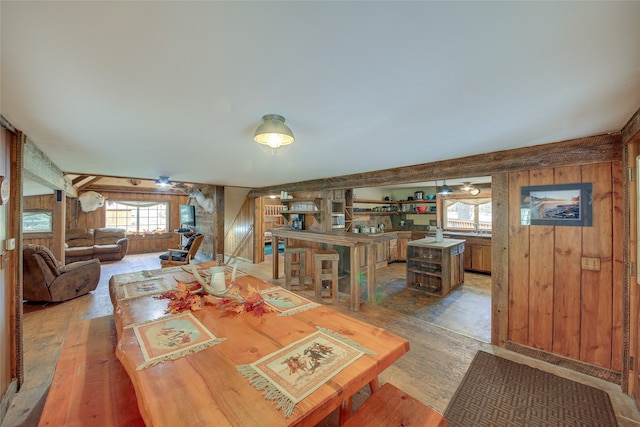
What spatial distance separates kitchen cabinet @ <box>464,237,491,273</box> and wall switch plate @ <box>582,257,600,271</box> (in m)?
3.39

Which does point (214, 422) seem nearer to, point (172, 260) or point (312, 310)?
point (312, 310)

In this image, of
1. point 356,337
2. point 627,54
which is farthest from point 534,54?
point 356,337

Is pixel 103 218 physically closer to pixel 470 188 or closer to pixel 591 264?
pixel 470 188

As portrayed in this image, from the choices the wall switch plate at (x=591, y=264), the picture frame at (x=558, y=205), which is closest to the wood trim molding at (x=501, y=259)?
the picture frame at (x=558, y=205)

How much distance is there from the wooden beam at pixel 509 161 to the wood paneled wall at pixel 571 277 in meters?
0.09

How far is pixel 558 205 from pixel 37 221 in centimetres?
1098

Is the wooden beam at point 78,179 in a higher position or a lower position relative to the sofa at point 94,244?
higher

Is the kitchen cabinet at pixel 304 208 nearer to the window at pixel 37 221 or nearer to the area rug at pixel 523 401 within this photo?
the area rug at pixel 523 401

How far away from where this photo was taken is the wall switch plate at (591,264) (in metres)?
2.15

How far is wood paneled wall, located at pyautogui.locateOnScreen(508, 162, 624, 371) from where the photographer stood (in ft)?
6.85

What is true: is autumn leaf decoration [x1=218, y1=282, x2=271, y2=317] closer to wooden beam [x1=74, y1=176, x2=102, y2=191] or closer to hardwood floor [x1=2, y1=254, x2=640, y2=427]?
hardwood floor [x1=2, y1=254, x2=640, y2=427]

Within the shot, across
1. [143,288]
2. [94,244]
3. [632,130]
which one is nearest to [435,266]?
[632,130]

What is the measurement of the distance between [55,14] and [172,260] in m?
5.29

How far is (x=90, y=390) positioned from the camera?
1.27 meters
